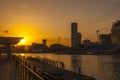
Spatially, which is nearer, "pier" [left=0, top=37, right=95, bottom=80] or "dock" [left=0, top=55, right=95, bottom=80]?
"dock" [left=0, top=55, right=95, bottom=80]

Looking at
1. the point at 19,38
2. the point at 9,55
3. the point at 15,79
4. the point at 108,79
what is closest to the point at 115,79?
the point at 108,79

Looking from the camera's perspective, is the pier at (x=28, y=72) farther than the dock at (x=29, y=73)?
Yes

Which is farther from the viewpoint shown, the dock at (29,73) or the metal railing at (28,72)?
the dock at (29,73)

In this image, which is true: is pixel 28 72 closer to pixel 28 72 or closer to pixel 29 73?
pixel 28 72

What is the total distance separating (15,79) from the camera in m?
19.2

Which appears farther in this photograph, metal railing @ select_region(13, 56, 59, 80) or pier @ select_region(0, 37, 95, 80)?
pier @ select_region(0, 37, 95, 80)

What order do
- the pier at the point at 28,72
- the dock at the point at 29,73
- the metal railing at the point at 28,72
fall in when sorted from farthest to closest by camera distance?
the pier at the point at 28,72 → the dock at the point at 29,73 → the metal railing at the point at 28,72

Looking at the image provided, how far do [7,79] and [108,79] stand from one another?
4095cm

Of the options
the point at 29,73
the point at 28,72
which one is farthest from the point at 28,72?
the point at 29,73

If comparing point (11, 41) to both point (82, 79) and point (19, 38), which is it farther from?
point (82, 79)

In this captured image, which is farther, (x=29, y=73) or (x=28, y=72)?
(x=28, y=72)

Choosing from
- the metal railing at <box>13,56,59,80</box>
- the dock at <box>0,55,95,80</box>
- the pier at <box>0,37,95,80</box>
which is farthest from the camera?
the pier at <box>0,37,95,80</box>

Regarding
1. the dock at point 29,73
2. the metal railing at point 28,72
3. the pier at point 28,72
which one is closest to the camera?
the metal railing at point 28,72

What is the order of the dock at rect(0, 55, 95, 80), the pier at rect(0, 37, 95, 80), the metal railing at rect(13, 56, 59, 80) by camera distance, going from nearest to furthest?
the metal railing at rect(13, 56, 59, 80) < the dock at rect(0, 55, 95, 80) < the pier at rect(0, 37, 95, 80)
